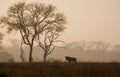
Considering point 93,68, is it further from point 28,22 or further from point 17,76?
point 28,22

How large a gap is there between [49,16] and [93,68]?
163 ft

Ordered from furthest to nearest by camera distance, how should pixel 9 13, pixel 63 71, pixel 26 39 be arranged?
pixel 9 13
pixel 26 39
pixel 63 71

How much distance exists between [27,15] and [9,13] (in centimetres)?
428

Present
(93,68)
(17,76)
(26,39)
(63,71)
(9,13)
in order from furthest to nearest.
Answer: (9,13), (26,39), (93,68), (63,71), (17,76)

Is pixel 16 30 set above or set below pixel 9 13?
below

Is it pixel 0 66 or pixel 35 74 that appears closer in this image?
pixel 35 74

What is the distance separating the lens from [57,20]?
65750mm

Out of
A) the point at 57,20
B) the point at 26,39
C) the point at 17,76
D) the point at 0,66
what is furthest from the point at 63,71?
A: the point at 57,20

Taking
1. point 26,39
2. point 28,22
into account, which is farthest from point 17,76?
point 28,22

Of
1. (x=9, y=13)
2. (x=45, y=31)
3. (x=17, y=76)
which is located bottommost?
(x=17, y=76)

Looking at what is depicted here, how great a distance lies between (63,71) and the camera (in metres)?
15.8

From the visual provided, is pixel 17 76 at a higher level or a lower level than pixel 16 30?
lower

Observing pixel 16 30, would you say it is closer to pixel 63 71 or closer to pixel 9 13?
pixel 9 13

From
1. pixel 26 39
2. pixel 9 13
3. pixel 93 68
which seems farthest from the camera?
pixel 9 13
